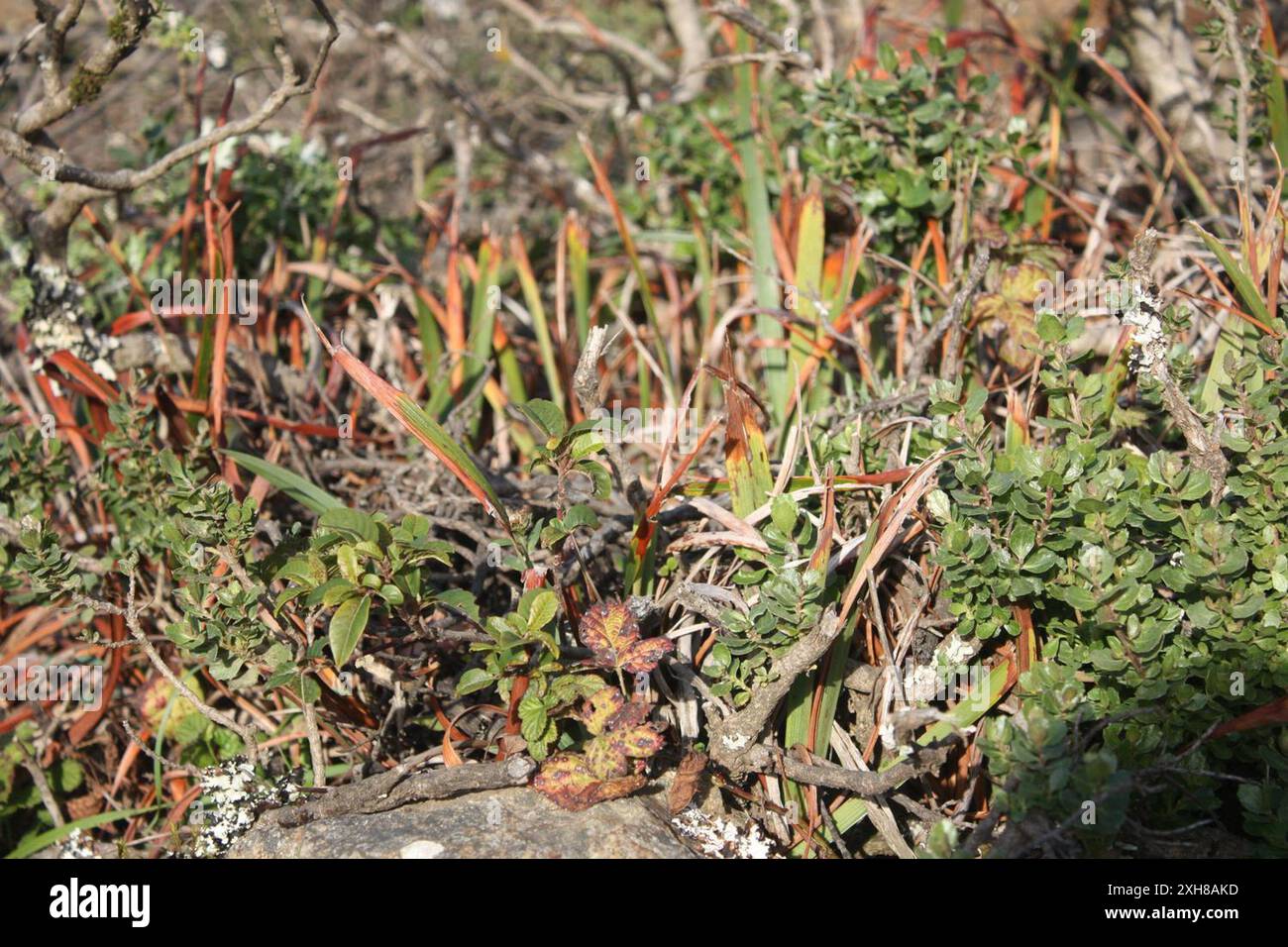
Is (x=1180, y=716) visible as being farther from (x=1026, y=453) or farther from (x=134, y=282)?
(x=134, y=282)

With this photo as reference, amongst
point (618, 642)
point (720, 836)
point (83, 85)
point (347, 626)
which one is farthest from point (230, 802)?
point (83, 85)

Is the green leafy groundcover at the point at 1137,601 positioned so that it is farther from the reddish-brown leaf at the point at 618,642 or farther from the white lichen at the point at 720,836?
the reddish-brown leaf at the point at 618,642

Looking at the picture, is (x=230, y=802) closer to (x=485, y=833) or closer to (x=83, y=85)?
(x=485, y=833)

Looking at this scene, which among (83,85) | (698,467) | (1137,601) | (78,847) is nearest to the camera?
(1137,601)

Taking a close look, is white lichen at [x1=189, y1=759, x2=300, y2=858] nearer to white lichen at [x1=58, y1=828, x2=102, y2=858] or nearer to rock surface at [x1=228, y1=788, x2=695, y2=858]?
rock surface at [x1=228, y1=788, x2=695, y2=858]

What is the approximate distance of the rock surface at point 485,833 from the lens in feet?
6.20

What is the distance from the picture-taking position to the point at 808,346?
2893 millimetres

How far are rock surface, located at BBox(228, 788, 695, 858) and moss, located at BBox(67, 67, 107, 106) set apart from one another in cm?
173

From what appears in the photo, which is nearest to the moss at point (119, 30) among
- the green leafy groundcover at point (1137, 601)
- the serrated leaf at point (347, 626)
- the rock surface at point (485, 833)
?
the serrated leaf at point (347, 626)

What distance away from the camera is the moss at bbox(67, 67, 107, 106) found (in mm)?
2506

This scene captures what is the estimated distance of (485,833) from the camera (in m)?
1.93

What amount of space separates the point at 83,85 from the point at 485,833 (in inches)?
76.8

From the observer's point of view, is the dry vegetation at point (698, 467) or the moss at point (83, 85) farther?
the moss at point (83, 85)

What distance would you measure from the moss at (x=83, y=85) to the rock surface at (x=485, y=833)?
1.73 meters
